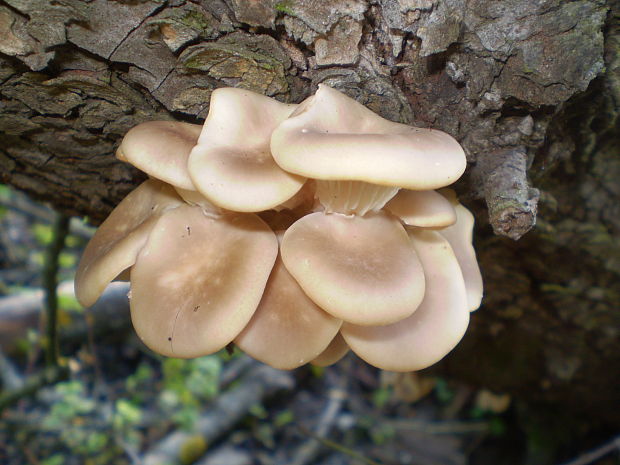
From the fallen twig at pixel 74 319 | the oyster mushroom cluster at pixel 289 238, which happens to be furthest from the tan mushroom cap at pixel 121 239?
the fallen twig at pixel 74 319

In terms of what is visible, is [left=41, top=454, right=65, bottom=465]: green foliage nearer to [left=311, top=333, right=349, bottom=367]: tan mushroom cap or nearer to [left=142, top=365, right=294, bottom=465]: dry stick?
[left=142, top=365, right=294, bottom=465]: dry stick

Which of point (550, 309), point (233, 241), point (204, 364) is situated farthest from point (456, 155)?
point (204, 364)

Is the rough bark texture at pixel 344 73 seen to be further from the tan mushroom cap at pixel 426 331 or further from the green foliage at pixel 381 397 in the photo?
the green foliage at pixel 381 397

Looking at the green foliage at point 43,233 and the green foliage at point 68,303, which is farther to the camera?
the green foliage at point 43,233

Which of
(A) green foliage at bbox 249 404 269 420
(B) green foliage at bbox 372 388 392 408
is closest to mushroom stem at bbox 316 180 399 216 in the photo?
(A) green foliage at bbox 249 404 269 420

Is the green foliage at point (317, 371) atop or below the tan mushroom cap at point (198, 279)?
below

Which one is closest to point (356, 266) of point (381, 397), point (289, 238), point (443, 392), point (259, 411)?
point (289, 238)

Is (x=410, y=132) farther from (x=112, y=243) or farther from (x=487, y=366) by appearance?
(x=487, y=366)

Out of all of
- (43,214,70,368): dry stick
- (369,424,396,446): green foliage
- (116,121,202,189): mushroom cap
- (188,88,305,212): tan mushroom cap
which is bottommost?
(369,424,396,446): green foliage
